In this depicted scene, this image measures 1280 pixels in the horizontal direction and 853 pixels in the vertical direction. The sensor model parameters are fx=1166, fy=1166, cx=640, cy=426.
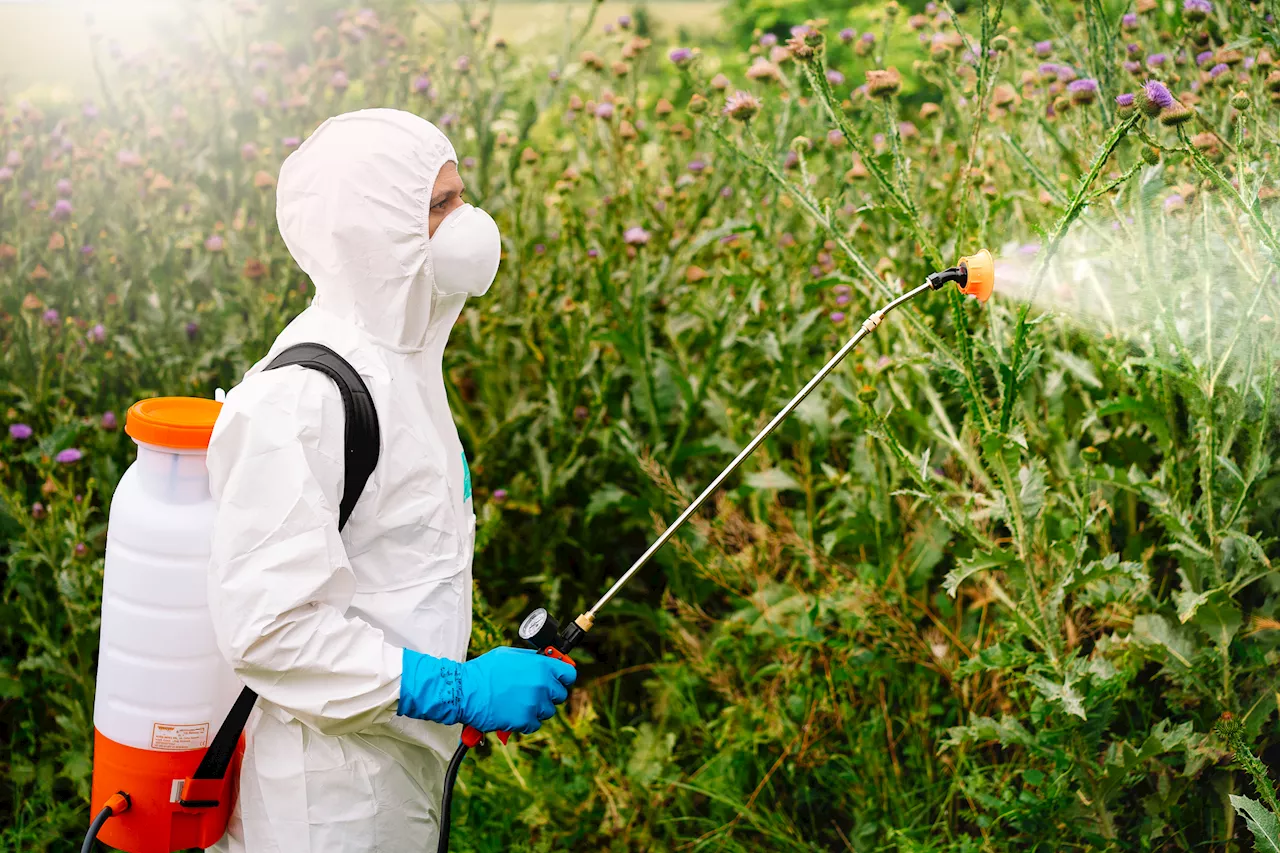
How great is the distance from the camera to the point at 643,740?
2834mm

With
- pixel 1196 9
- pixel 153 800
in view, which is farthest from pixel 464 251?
pixel 1196 9

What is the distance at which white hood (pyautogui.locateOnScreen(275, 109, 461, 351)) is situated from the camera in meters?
1.64

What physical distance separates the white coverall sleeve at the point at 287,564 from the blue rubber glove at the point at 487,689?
31mm

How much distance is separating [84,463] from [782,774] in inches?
80.8

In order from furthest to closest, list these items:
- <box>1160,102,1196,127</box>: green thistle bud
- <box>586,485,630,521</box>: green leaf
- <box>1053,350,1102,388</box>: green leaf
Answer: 1. <box>586,485,630,521</box>: green leaf
2. <box>1053,350,1102,388</box>: green leaf
3. <box>1160,102,1196,127</box>: green thistle bud

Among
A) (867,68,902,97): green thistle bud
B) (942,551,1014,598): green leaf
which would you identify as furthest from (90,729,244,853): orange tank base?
(867,68,902,97): green thistle bud

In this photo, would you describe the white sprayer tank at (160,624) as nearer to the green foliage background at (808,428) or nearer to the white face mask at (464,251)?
the white face mask at (464,251)

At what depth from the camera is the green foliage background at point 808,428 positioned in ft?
7.07

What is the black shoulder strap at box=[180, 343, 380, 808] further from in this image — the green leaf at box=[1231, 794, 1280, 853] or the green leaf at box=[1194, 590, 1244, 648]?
the green leaf at box=[1194, 590, 1244, 648]

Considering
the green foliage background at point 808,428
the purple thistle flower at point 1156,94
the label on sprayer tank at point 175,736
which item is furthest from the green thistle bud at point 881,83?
the label on sprayer tank at point 175,736

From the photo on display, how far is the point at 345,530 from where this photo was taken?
5.40ft

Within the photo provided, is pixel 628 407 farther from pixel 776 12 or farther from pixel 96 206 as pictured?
pixel 776 12

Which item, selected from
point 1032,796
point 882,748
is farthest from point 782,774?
point 1032,796

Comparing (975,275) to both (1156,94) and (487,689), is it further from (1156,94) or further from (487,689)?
(487,689)
